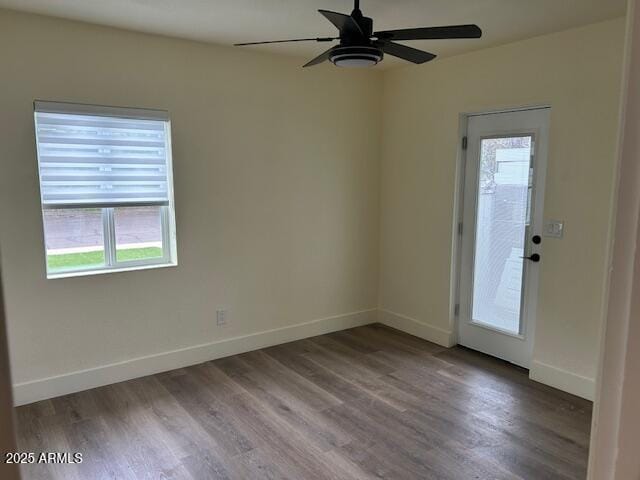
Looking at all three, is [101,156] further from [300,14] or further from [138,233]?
[300,14]

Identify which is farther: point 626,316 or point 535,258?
point 535,258

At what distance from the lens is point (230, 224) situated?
13.2ft

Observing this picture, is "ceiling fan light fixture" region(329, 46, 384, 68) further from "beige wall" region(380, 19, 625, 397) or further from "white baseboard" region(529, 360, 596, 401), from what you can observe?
"white baseboard" region(529, 360, 596, 401)

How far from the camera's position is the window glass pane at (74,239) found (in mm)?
3299

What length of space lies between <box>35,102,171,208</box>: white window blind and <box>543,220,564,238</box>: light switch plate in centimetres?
298

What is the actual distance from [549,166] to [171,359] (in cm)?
336

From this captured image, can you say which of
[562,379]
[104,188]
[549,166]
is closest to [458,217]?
[549,166]

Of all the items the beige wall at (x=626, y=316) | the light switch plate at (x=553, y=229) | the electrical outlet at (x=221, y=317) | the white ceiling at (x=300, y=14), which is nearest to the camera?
the beige wall at (x=626, y=316)

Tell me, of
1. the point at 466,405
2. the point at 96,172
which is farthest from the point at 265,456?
the point at 96,172

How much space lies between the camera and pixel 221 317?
407cm

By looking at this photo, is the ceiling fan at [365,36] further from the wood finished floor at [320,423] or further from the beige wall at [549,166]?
the wood finished floor at [320,423]

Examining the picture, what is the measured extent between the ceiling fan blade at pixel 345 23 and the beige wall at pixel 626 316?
196 cm

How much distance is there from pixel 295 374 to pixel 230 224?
1386 mm

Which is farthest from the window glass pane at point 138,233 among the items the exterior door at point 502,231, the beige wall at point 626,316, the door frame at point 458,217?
the beige wall at point 626,316
